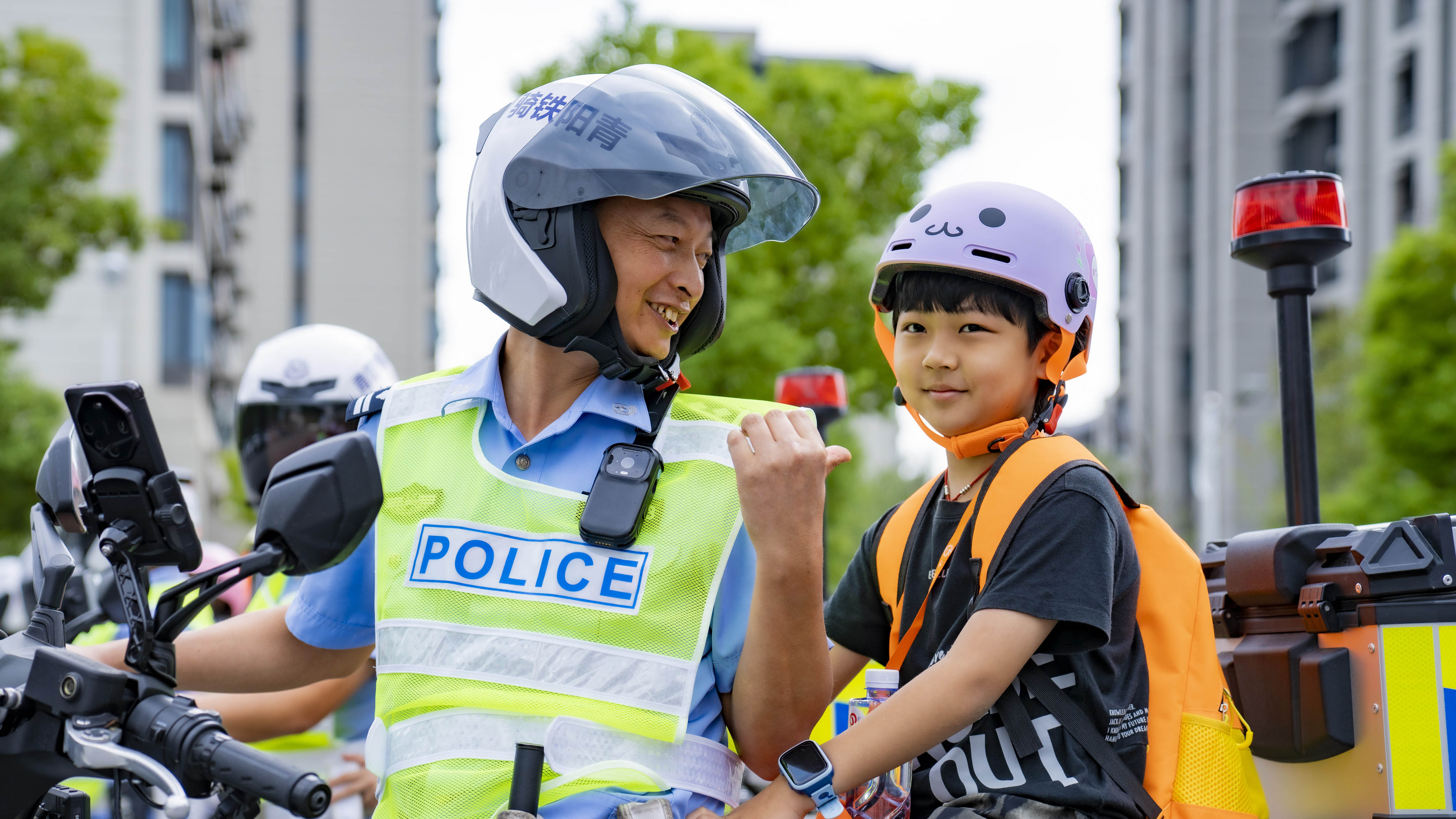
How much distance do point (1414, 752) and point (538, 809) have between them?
5.66ft

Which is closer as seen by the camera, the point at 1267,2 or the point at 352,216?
the point at 1267,2

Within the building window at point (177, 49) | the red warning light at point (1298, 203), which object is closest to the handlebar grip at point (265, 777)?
the red warning light at point (1298, 203)

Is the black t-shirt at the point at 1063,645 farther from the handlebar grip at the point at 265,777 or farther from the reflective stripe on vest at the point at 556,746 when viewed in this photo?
the handlebar grip at the point at 265,777

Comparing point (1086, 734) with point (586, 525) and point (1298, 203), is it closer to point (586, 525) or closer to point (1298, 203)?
point (586, 525)

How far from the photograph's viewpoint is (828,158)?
2052cm

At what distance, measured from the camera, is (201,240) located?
3434 centimetres

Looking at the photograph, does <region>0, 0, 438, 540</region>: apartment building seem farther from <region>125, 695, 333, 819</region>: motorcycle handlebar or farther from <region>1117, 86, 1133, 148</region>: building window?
→ <region>1117, 86, 1133, 148</region>: building window

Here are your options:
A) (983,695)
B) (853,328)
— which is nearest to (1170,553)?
(983,695)

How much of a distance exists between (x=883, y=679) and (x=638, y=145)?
1.18 m

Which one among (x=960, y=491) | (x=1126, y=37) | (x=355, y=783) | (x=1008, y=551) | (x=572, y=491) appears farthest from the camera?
(x=1126, y=37)

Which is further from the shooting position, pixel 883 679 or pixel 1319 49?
pixel 1319 49

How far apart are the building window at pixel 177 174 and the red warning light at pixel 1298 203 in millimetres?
30043

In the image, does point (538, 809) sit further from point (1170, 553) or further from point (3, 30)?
point (3, 30)

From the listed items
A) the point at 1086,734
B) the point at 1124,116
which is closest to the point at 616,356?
the point at 1086,734
